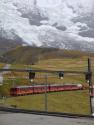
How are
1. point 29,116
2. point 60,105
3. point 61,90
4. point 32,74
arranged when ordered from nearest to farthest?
point 29,116, point 32,74, point 60,105, point 61,90

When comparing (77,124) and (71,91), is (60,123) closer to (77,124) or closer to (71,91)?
(77,124)

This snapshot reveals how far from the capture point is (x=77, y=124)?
725 centimetres

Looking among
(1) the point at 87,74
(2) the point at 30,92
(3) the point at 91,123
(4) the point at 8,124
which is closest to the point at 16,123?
(4) the point at 8,124

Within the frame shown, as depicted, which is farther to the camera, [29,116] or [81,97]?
[81,97]

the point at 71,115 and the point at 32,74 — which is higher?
the point at 32,74

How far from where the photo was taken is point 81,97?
4616cm

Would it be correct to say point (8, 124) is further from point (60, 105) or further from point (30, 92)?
point (60, 105)

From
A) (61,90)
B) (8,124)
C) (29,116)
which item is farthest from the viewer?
(61,90)

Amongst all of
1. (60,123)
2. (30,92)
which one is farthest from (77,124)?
(30,92)

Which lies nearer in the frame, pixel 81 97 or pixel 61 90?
pixel 81 97

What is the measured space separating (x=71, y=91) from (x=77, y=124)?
45.5 m

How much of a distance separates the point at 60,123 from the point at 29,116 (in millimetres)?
1085

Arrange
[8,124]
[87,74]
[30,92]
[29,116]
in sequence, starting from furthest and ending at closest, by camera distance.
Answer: [30,92]
[87,74]
[29,116]
[8,124]

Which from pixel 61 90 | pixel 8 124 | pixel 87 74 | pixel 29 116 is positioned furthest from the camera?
pixel 61 90
